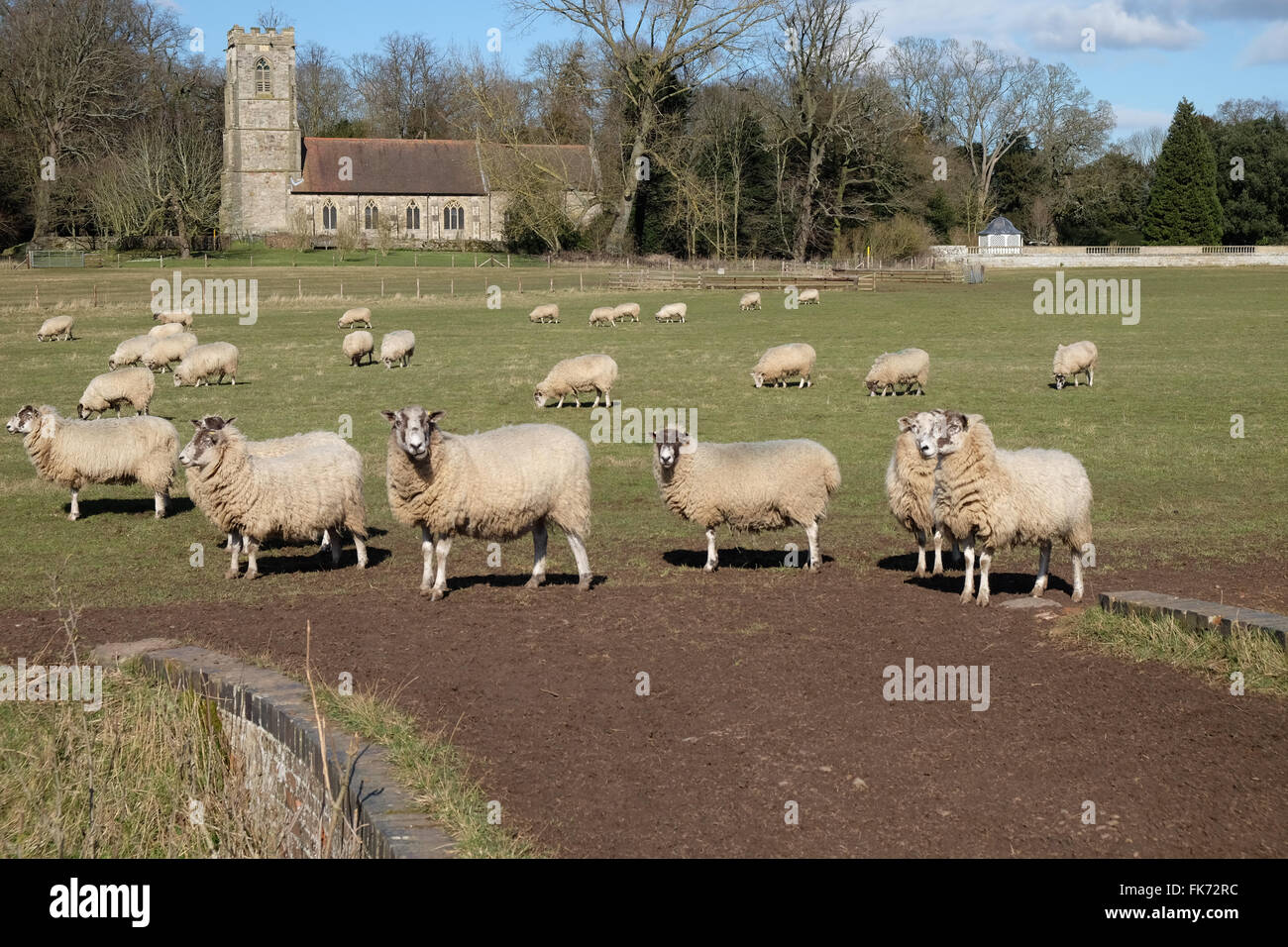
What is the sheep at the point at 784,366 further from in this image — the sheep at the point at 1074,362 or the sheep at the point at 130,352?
the sheep at the point at 130,352

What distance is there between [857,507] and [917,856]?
10485mm

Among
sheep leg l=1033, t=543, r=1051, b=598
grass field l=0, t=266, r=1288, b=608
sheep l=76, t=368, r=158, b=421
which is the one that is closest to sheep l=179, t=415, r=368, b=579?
grass field l=0, t=266, r=1288, b=608

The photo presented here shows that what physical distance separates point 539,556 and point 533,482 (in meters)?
0.86

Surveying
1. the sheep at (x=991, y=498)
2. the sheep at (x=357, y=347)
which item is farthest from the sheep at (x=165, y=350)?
the sheep at (x=991, y=498)

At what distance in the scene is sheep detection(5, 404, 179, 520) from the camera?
16.2 meters

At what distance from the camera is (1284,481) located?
692 inches

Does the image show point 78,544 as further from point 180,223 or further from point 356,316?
point 180,223

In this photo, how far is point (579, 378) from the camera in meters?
26.0

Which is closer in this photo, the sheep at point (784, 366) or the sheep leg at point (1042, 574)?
the sheep leg at point (1042, 574)

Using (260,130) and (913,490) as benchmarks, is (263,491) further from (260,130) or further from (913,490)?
(260,130)

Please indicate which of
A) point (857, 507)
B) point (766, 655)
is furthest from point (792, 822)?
point (857, 507)

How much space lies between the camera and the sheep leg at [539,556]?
41.0 feet

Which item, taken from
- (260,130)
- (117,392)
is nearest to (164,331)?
(117,392)

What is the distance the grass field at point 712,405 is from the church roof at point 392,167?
51152 millimetres
